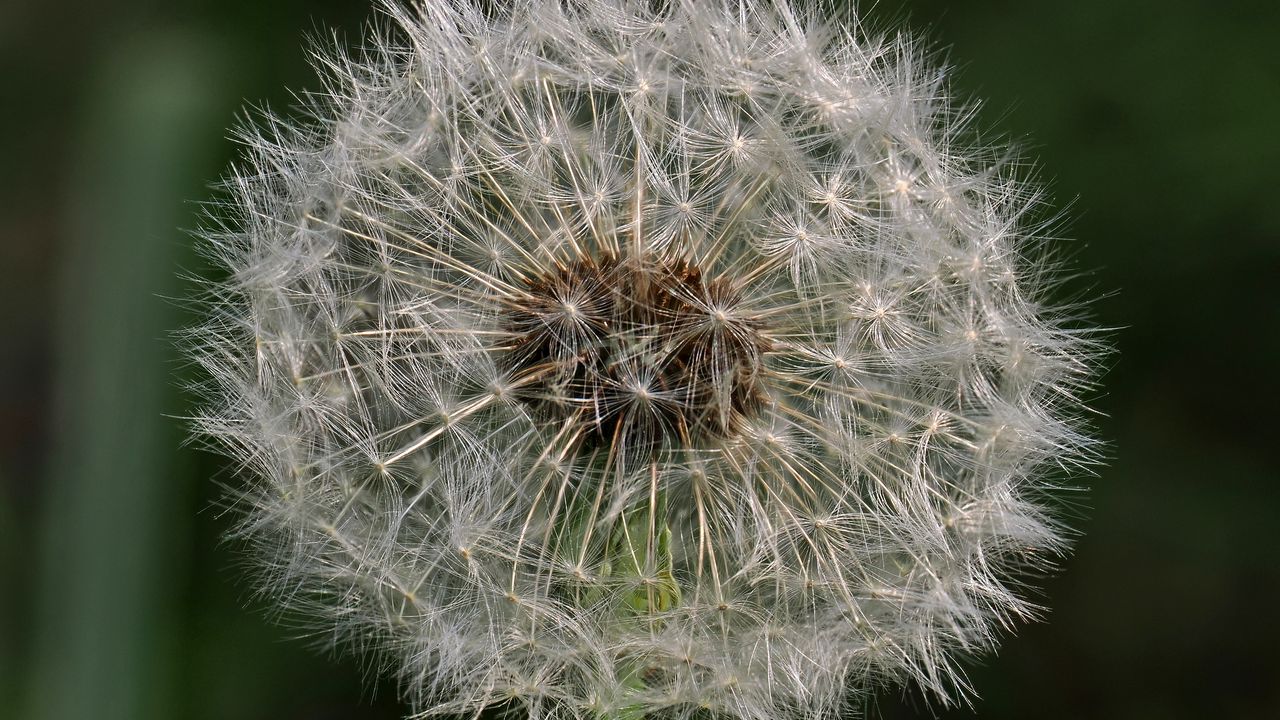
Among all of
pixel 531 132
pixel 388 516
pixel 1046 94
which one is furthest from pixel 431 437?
pixel 1046 94

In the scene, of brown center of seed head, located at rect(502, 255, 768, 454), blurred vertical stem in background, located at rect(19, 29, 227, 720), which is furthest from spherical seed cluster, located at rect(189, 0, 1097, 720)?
blurred vertical stem in background, located at rect(19, 29, 227, 720)

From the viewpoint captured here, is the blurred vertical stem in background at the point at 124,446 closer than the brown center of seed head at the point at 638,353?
No

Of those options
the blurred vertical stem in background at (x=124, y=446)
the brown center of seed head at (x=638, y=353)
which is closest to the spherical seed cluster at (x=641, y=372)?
the brown center of seed head at (x=638, y=353)

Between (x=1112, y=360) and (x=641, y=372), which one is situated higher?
(x=1112, y=360)

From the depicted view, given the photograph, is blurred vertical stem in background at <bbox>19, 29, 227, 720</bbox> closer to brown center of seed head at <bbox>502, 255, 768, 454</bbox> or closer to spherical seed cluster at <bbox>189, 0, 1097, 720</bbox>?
spherical seed cluster at <bbox>189, 0, 1097, 720</bbox>

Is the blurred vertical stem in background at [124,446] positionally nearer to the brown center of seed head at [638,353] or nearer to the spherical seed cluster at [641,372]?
the spherical seed cluster at [641,372]

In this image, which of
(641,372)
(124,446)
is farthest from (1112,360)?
(124,446)

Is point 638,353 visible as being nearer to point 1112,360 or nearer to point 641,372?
point 641,372
